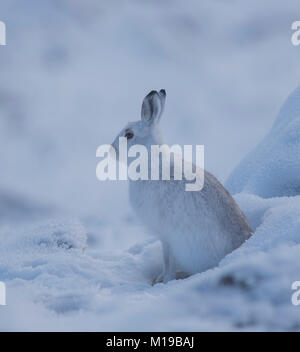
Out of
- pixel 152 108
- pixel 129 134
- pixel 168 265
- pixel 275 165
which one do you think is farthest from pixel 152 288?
pixel 275 165

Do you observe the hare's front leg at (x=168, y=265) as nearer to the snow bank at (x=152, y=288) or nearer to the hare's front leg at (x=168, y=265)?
the hare's front leg at (x=168, y=265)

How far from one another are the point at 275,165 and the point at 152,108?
1.59 meters

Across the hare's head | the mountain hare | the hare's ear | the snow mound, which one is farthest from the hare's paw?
the snow mound

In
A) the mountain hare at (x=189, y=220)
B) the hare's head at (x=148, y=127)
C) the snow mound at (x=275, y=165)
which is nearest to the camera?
the mountain hare at (x=189, y=220)

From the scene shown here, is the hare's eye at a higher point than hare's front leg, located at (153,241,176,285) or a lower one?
higher

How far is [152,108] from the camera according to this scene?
3115 millimetres

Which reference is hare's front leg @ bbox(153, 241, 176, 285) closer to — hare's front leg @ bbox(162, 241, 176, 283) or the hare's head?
hare's front leg @ bbox(162, 241, 176, 283)

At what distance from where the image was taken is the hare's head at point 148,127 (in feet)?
10.2

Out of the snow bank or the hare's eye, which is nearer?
the snow bank

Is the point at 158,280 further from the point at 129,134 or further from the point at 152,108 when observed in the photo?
the point at 152,108

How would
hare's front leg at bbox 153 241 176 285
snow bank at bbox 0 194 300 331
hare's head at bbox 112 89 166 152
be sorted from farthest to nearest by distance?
1. hare's head at bbox 112 89 166 152
2. hare's front leg at bbox 153 241 176 285
3. snow bank at bbox 0 194 300 331

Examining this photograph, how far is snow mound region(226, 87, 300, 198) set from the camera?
162 inches

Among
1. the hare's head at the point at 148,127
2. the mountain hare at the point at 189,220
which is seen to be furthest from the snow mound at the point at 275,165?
the hare's head at the point at 148,127

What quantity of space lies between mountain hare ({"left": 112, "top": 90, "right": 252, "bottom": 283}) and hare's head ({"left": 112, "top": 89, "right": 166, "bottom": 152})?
2cm
